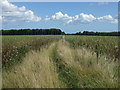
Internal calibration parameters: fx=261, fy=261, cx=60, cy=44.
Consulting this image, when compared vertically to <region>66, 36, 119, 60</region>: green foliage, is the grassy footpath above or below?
below

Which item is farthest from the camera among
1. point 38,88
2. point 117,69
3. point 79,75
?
point 117,69

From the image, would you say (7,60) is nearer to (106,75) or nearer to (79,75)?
(79,75)

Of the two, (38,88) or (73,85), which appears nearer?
(38,88)

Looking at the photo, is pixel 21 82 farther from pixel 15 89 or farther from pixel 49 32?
pixel 49 32

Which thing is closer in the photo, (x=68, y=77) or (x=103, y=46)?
(x=68, y=77)

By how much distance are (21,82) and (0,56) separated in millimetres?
3843

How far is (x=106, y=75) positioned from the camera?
5.19m

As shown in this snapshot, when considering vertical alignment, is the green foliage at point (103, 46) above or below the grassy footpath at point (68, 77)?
above

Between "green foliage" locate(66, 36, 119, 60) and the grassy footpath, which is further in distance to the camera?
"green foliage" locate(66, 36, 119, 60)

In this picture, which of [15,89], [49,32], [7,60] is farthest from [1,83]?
[49,32]

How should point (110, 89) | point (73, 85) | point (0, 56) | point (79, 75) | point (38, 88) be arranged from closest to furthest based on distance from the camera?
point (38, 88), point (110, 89), point (73, 85), point (79, 75), point (0, 56)

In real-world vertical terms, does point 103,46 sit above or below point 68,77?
above

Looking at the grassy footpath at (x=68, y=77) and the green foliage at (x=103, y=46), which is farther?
the green foliage at (x=103, y=46)

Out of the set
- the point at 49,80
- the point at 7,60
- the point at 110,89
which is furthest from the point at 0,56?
the point at 110,89
